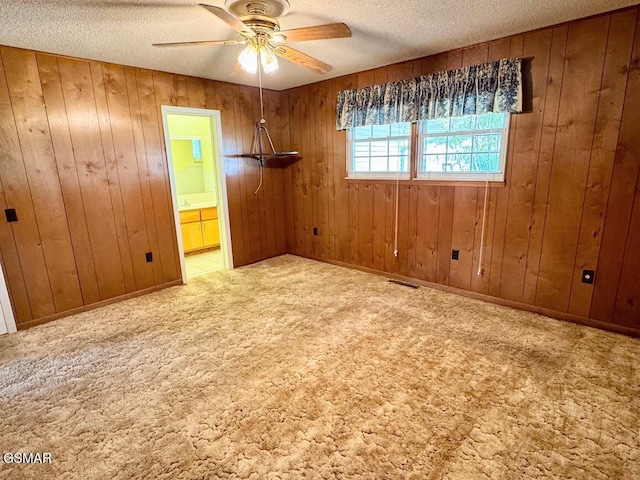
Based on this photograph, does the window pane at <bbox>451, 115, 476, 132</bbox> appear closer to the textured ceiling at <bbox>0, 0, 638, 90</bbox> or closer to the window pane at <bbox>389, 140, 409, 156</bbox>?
the window pane at <bbox>389, 140, 409, 156</bbox>

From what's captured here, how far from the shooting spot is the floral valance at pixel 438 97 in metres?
2.86

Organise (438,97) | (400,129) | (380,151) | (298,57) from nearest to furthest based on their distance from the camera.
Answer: (298,57), (438,97), (400,129), (380,151)

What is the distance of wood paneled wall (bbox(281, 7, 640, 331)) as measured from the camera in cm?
251

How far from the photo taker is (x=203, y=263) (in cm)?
502

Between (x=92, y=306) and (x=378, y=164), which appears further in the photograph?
(x=378, y=164)

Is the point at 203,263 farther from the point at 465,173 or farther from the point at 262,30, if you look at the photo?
the point at 465,173

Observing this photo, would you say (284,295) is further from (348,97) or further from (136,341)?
Result: (348,97)

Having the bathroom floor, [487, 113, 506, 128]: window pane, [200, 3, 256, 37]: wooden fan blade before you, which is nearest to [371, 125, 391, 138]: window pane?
[487, 113, 506, 128]: window pane

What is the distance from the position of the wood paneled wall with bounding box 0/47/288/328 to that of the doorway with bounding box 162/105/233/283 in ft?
0.84

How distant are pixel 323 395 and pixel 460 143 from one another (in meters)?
2.71

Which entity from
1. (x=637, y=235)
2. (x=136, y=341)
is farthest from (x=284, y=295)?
(x=637, y=235)

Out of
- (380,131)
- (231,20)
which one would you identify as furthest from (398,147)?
(231,20)

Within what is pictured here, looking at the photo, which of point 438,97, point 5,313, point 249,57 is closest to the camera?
point 249,57

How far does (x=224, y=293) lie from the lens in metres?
3.74
